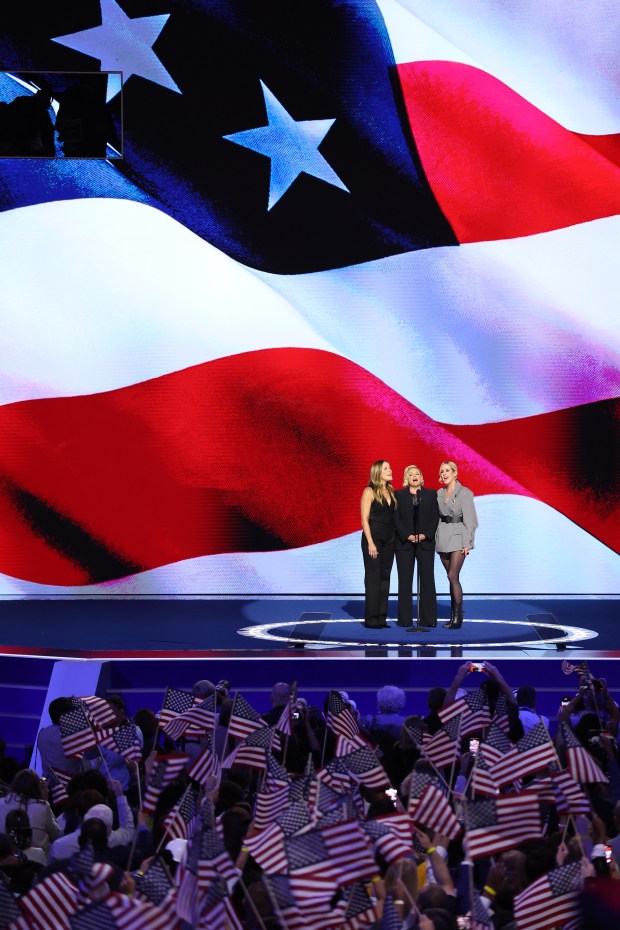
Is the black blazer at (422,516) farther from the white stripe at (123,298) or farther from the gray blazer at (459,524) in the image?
the white stripe at (123,298)

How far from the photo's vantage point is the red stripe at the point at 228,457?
42.6ft

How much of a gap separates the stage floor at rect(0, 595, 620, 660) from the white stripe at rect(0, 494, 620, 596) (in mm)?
131

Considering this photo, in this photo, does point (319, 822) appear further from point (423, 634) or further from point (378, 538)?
point (378, 538)

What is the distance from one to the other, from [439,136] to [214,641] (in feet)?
19.0

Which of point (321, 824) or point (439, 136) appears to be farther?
point (439, 136)

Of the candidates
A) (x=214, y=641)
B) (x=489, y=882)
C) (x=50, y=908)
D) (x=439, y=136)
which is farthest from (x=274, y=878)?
(x=439, y=136)

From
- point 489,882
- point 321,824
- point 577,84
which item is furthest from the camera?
point 577,84

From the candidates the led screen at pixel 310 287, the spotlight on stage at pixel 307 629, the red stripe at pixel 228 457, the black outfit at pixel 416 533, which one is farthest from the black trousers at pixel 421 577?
the red stripe at pixel 228 457

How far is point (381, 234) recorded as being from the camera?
12.9 metres

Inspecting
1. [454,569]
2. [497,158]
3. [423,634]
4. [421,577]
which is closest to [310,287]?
[497,158]

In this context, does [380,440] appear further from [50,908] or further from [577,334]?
[50,908]

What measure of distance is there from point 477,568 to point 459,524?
2.64 metres

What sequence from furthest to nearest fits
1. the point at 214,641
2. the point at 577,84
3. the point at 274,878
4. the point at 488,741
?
the point at 577,84 < the point at 214,641 < the point at 488,741 < the point at 274,878

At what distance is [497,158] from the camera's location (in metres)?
Result: 12.9
